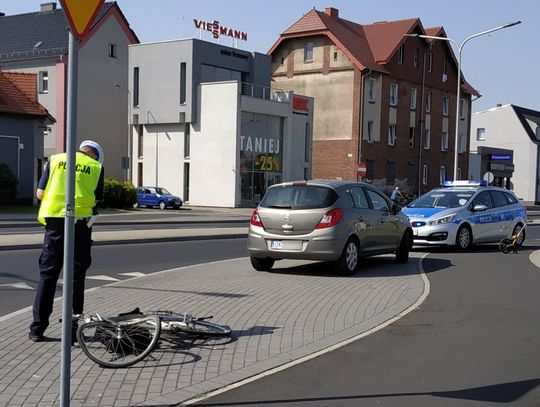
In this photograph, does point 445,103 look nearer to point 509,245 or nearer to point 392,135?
point 392,135

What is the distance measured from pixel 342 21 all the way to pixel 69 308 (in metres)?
56.6

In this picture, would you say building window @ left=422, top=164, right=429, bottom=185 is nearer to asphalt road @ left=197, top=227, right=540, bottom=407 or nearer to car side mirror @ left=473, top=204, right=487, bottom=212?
car side mirror @ left=473, top=204, right=487, bottom=212

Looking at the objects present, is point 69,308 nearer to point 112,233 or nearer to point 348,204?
point 348,204

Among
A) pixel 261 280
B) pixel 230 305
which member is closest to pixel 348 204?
pixel 261 280

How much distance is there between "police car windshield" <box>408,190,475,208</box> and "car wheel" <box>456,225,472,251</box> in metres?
0.61

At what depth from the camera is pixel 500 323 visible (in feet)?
26.9

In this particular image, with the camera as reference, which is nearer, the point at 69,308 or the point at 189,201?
the point at 69,308

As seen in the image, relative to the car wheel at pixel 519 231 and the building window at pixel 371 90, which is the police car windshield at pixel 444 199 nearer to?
the car wheel at pixel 519 231

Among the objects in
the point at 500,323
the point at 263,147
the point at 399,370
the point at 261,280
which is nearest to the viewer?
the point at 399,370

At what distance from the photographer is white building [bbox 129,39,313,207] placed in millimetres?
47156

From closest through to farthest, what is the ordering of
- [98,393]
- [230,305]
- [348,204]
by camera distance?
[98,393] → [230,305] → [348,204]

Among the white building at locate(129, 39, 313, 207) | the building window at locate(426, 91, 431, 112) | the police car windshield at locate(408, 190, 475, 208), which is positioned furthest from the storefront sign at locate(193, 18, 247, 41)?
the police car windshield at locate(408, 190, 475, 208)

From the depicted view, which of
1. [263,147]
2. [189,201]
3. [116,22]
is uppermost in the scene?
[116,22]

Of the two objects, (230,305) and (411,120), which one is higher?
(411,120)
